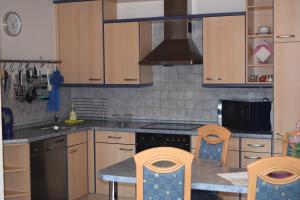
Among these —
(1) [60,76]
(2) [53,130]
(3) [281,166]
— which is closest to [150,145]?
(2) [53,130]

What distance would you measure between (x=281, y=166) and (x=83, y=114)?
3899 mm

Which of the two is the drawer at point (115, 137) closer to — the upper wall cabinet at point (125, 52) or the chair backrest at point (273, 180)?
the upper wall cabinet at point (125, 52)

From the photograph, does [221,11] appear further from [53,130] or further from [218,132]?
[53,130]

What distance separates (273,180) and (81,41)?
3.63 metres

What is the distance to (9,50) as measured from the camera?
4992 mm

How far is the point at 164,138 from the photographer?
16.7 ft

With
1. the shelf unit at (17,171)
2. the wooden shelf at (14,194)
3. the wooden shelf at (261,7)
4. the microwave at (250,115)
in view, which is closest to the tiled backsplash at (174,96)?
the microwave at (250,115)

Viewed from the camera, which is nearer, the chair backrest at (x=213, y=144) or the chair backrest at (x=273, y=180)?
the chair backrest at (x=273, y=180)

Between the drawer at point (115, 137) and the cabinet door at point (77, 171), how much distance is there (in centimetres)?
→ 20

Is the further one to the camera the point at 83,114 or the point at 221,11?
the point at 83,114

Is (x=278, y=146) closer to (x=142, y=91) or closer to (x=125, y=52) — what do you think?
(x=142, y=91)

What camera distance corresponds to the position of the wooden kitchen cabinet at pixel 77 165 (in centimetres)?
515

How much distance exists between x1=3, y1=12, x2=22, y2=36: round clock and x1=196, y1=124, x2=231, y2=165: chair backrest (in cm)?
239

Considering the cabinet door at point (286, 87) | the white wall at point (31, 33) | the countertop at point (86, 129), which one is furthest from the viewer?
the white wall at point (31, 33)
